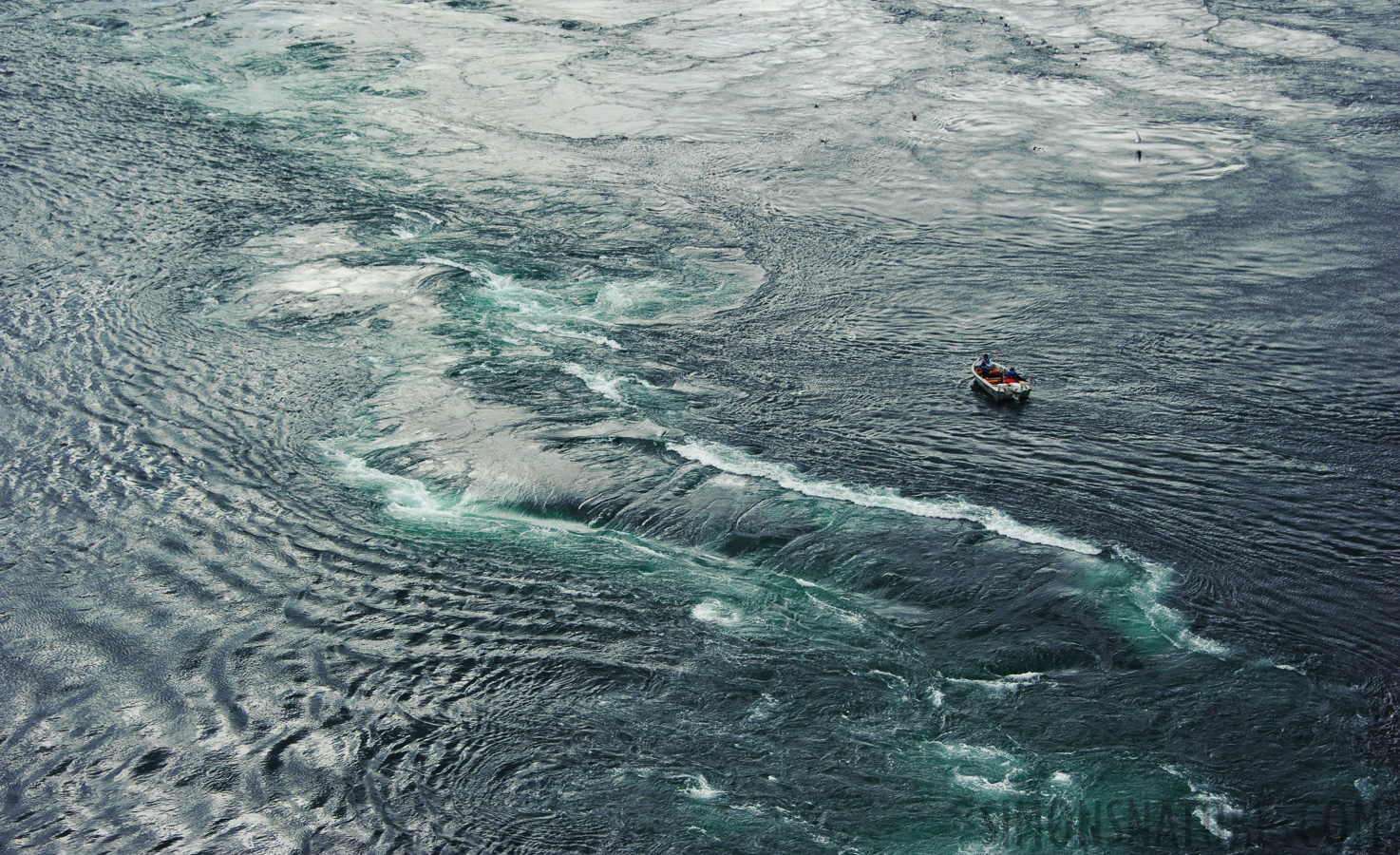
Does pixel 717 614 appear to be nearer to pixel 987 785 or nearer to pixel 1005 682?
pixel 1005 682

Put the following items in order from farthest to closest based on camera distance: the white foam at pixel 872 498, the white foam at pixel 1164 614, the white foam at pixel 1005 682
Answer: the white foam at pixel 872 498 < the white foam at pixel 1164 614 < the white foam at pixel 1005 682

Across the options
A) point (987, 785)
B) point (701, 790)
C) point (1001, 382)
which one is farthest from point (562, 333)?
point (987, 785)

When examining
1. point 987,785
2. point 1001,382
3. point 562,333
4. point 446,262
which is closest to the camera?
point 987,785

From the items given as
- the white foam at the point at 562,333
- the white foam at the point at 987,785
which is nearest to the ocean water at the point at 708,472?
the white foam at the point at 987,785

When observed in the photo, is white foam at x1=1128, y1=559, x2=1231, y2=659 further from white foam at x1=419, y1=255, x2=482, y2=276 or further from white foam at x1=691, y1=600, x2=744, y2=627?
white foam at x1=419, y1=255, x2=482, y2=276

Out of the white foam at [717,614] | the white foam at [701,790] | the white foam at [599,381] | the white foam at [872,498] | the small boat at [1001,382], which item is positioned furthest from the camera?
the white foam at [599,381]

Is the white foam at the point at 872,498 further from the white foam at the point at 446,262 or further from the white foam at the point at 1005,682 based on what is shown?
the white foam at the point at 446,262

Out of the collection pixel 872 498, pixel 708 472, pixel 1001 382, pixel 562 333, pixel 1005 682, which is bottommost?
pixel 1005 682
